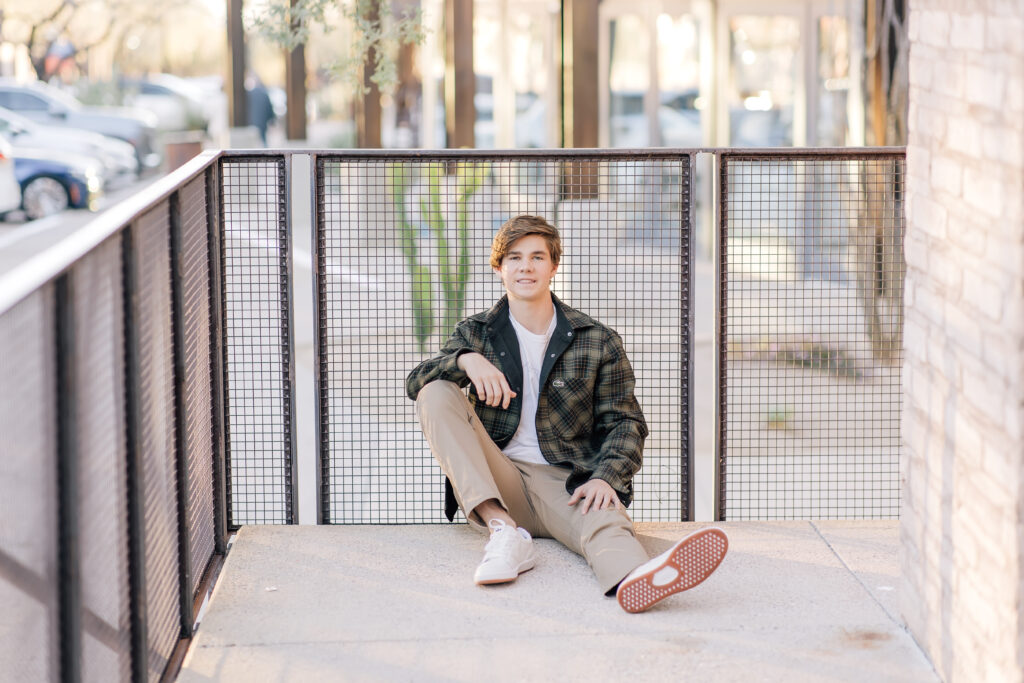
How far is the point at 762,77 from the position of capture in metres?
13.1

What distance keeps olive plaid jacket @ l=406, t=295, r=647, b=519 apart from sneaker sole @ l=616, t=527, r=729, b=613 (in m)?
0.55

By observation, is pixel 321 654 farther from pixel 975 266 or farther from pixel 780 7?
pixel 780 7

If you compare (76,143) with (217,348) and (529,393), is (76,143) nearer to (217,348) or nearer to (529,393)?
(217,348)

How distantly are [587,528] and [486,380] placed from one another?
1.71 ft

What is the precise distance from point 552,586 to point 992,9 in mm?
1893

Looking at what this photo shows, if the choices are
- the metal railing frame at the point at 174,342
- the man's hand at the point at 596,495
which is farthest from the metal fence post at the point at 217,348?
the man's hand at the point at 596,495

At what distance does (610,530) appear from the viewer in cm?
368

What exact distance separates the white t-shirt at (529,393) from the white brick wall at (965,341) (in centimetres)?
113

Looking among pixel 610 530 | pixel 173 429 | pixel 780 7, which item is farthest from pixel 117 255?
pixel 780 7

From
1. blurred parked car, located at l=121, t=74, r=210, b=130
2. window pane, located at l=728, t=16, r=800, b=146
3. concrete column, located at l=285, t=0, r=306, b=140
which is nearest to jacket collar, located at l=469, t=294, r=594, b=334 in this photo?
window pane, located at l=728, t=16, r=800, b=146

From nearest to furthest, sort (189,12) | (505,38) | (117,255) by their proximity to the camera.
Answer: (117,255)
(505,38)
(189,12)

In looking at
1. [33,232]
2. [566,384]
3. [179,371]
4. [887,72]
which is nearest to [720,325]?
[566,384]

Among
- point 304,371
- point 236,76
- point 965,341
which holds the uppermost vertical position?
point 236,76

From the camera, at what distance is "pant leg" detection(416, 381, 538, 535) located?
3801 millimetres
